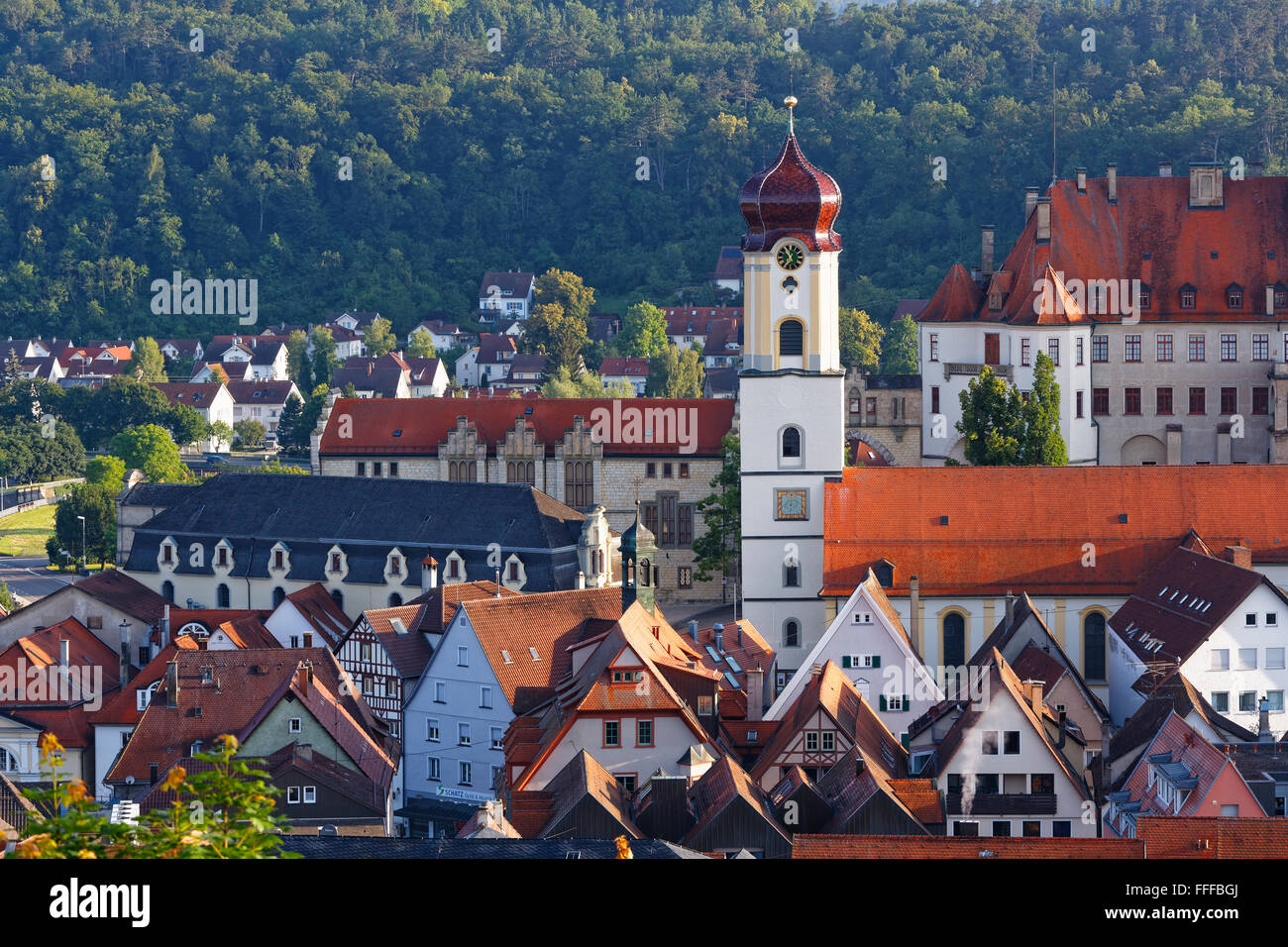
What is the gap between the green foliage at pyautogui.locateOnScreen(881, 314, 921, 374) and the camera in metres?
122

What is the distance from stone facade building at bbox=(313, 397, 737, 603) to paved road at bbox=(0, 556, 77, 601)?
11907 mm

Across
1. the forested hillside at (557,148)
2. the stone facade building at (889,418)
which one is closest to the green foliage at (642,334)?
the forested hillside at (557,148)

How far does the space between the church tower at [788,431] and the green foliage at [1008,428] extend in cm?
948

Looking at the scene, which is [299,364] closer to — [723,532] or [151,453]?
[151,453]

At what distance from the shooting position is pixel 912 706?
157 feet

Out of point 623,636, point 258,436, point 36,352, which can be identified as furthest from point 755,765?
point 36,352

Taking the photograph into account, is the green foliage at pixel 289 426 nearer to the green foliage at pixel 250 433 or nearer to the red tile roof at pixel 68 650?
the green foliage at pixel 250 433

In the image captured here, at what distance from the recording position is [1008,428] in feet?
211

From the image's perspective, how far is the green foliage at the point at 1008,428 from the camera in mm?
63625

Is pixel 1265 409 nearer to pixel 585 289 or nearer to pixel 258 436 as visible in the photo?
pixel 258 436

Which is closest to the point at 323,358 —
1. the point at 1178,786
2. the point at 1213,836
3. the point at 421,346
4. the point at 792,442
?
the point at 421,346

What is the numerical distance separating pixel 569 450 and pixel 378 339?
78.2 metres

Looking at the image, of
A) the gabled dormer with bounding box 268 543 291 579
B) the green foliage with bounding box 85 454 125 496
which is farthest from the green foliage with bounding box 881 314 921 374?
the gabled dormer with bounding box 268 543 291 579

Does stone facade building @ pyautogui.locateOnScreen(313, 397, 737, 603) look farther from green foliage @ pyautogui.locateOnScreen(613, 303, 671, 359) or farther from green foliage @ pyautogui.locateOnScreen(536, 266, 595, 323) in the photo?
green foliage @ pyautogui.locateOnScreen(536, 266, 595, 323)
